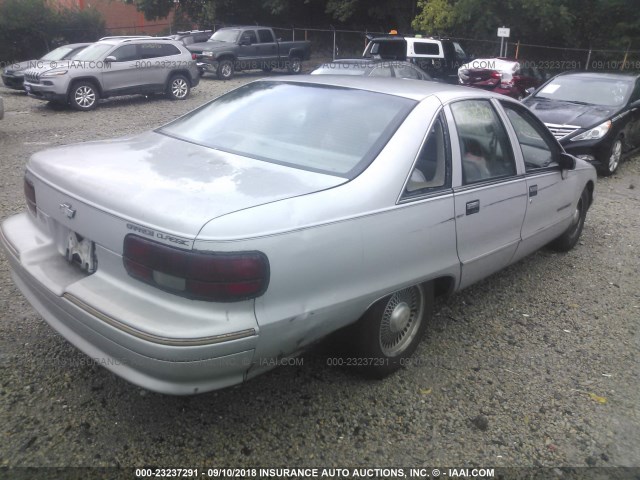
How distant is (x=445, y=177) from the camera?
3.32 metres

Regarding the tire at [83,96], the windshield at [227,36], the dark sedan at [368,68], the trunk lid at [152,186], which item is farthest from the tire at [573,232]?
the windshield at [227,36]

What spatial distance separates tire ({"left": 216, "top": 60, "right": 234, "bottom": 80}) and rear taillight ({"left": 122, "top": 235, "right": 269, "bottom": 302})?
1942 cm

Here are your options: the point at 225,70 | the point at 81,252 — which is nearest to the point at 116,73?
the point at 225,70

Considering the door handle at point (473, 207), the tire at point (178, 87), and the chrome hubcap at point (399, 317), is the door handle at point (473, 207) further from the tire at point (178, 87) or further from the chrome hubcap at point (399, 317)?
the tire at point (178, 87)

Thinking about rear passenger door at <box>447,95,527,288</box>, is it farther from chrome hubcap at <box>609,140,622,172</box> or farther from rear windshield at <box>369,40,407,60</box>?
rear windshield at <box>369,40,407,60</box>

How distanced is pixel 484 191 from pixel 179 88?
13.5 meters

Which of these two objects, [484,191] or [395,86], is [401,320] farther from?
[395,86]

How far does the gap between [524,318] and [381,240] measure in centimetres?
193

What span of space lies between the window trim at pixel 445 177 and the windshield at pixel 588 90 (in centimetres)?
738

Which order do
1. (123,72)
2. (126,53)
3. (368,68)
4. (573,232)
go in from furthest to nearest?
(126,53) < (123,72) < (368,68) < (573,232)

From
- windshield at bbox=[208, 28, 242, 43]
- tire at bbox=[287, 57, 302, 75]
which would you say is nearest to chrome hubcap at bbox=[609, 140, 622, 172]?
windshield at bbox=[208, 28, 242, 43]

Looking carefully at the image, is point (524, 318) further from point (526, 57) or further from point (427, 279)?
point (526, 57)

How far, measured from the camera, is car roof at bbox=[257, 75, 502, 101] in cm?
355

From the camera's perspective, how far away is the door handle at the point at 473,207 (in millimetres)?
3436
